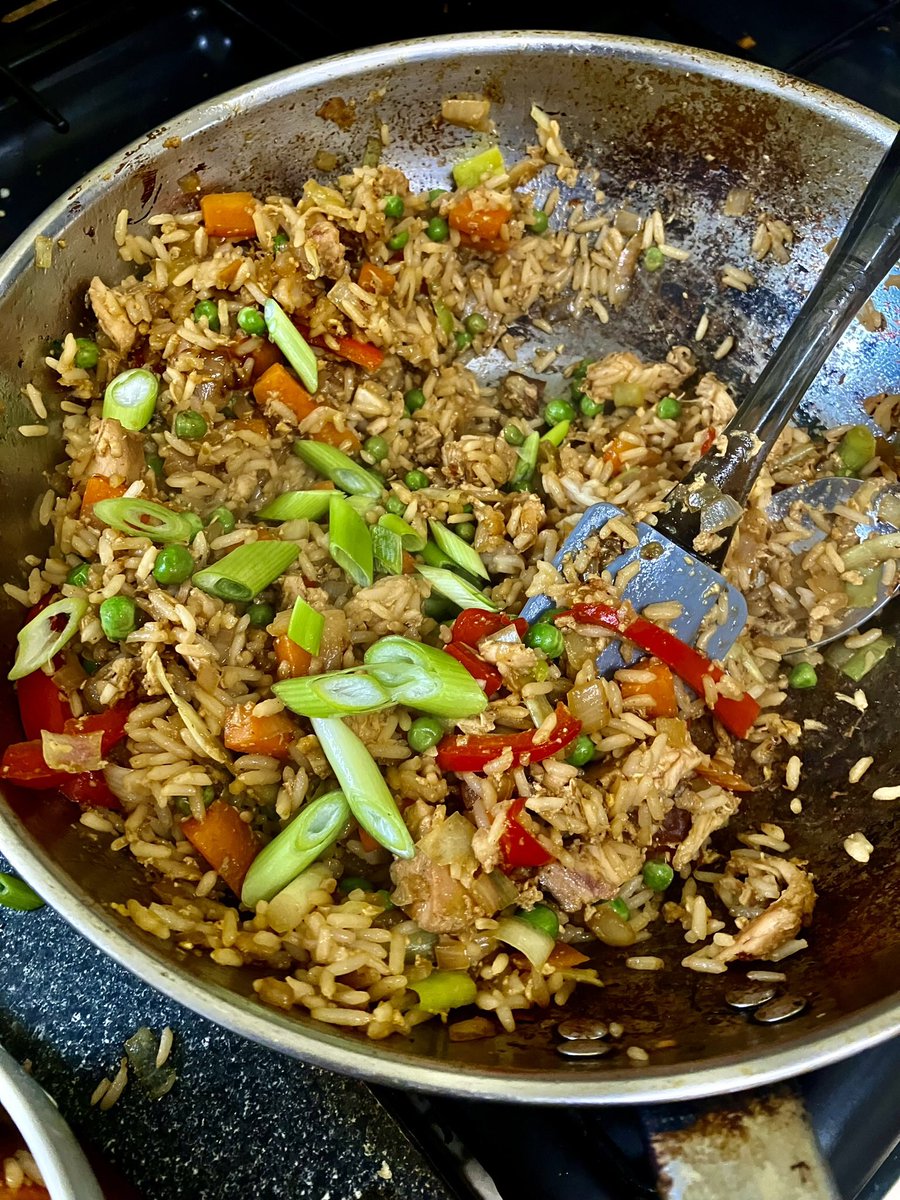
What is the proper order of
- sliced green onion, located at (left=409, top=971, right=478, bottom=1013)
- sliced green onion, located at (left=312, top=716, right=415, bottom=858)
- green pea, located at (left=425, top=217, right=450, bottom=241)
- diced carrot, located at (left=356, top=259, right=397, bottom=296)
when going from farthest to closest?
green pea, located at (left=425, top=217, right=450, bottom=241), diced carrot, located at (left=356, top=259, right=397, bottom=296), sliced green onion, located at (left=312, top=716, right=415, bottom=858), sliced green onion, located at (left=409, top=971, right=478, bottom=1013)

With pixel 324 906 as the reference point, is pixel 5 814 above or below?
above

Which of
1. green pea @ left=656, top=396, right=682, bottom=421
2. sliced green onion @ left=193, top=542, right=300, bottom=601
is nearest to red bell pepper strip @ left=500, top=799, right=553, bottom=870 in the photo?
sliced green onion @ left=193, top=542, right=300, bottom=601

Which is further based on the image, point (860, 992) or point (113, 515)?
point (113, 515)

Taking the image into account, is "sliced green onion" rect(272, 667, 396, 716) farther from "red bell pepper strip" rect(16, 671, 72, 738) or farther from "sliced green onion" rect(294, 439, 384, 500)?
"sliced green onion" rect(294, 439, 384, 500)

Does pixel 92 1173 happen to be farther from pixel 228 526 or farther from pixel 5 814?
pixel 228 526

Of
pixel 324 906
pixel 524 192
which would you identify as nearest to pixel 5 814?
pixel 324 906

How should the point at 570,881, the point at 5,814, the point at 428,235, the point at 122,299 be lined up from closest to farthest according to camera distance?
1. the point at 5,814
2. the point at 570,881
3. the point at 122,299
4. the point at 428,235

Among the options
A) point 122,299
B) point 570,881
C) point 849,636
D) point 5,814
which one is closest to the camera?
point 5,814
